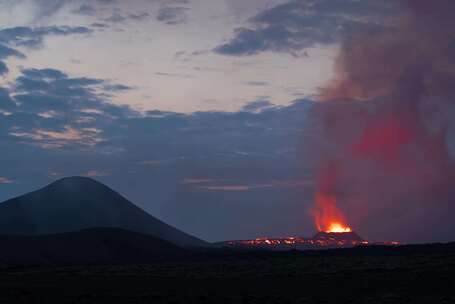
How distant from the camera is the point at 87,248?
110500 mm

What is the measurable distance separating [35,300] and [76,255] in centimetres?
6907

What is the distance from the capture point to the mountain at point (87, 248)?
98.8 meters

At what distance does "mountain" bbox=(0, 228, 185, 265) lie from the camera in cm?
9881

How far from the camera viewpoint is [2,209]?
18688 cm

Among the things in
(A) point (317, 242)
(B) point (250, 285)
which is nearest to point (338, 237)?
(A) point (317, 242)

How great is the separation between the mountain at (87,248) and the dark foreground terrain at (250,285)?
3488 centimetres

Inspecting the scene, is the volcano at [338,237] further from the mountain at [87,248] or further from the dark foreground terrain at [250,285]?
the dark foreground terrain at [250,285]

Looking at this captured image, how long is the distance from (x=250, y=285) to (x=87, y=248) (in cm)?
6864

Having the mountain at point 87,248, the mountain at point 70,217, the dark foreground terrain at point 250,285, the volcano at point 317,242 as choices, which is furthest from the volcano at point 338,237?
the dark foreground terrain at point 250,285

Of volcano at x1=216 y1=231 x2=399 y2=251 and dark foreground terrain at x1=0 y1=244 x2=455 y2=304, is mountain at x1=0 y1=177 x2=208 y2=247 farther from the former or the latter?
dark foreground terrain at x1=0 y1=244 x2=455 y2=304

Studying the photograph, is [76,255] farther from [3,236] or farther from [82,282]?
[82,282]

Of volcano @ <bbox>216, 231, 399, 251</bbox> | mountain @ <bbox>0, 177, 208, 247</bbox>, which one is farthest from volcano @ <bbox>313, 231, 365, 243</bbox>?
mountain @ <bbox>0, 177, 208, 247</bbox>

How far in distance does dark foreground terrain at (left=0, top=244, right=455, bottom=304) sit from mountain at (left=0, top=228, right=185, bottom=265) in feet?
114

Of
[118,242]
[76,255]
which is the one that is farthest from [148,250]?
[76,255]
